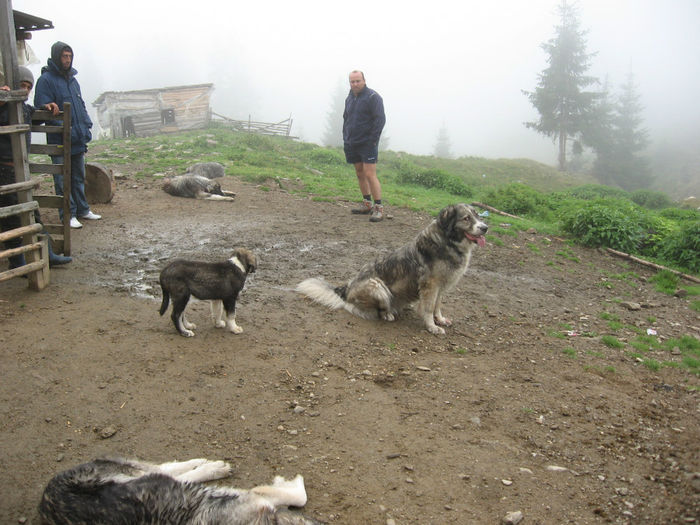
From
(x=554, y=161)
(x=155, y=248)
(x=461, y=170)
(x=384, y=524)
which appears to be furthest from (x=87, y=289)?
(x=554, y=161)

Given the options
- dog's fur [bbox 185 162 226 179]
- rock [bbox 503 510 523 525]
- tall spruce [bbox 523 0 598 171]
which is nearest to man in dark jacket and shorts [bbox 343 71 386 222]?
dog's fur [bbox 185 162 226 179]

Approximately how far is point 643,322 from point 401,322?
387 centimetres

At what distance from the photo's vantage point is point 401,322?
21.4 ft

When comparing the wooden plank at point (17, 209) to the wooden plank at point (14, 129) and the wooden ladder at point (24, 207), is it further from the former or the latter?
the wooden plank at point (14, 129)

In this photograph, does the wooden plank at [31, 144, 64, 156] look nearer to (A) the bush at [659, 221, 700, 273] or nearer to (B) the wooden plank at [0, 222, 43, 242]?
(B) the wooden plank at [0, 222, 43, 242]

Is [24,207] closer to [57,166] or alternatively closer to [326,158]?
[57,166]

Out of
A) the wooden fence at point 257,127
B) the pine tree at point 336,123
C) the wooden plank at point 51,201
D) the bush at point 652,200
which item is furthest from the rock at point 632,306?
the pine tree at point 336,123

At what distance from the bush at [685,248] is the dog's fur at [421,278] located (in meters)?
6.76

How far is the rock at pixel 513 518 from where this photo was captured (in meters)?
3.23

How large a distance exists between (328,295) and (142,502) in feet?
13.1

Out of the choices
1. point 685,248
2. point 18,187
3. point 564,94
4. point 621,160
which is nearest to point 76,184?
point 18,187

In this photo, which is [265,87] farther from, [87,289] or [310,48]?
[87,289]

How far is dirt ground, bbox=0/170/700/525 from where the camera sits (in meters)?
3.49

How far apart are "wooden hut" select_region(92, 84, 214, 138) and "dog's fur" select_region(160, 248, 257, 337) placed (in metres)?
28.4
